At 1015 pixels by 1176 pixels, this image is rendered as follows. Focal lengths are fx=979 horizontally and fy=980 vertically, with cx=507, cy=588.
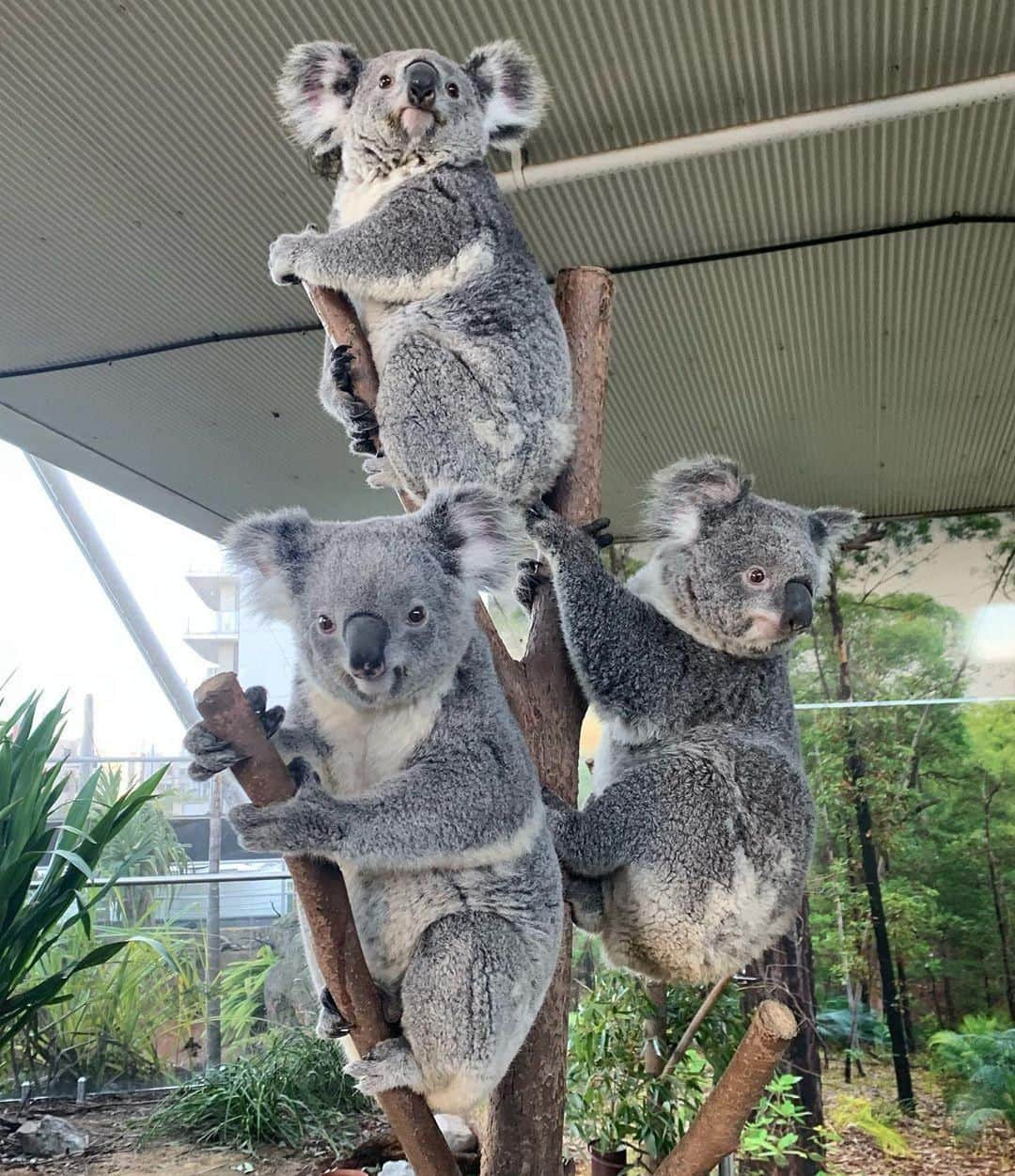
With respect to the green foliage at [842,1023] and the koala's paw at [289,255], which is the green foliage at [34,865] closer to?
the koala's paw at [289,255]

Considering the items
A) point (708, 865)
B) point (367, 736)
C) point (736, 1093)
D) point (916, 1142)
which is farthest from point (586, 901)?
point (916, 1142)

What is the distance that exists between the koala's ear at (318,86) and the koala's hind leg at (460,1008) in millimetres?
1801

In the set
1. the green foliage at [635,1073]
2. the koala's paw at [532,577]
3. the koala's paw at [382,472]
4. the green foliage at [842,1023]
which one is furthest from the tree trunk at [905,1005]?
the koala's paw at [382,472]

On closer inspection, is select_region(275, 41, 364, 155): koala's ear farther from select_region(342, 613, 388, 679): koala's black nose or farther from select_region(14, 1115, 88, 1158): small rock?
select_region(14, 1115, 88, 1158): small rock

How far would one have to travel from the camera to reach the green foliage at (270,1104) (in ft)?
13.2

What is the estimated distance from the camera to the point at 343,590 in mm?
1303

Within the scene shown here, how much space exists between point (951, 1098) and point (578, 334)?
4.42 meters

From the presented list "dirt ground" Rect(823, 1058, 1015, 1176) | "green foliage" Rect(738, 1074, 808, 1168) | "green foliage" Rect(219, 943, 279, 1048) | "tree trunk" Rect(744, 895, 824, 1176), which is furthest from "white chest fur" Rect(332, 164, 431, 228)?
"dirt ground" Rect(823, 1058, 1015, 1176)

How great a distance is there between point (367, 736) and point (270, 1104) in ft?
11.1

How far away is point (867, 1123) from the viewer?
484 cm

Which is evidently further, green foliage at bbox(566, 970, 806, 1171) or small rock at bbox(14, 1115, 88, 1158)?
small rock at bbox(14, 1115, 88, 1158)

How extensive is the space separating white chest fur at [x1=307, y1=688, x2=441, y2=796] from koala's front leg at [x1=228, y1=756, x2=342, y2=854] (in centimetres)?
16

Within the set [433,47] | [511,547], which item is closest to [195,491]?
[433,47]

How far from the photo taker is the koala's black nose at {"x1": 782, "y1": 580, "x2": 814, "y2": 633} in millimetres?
2035
